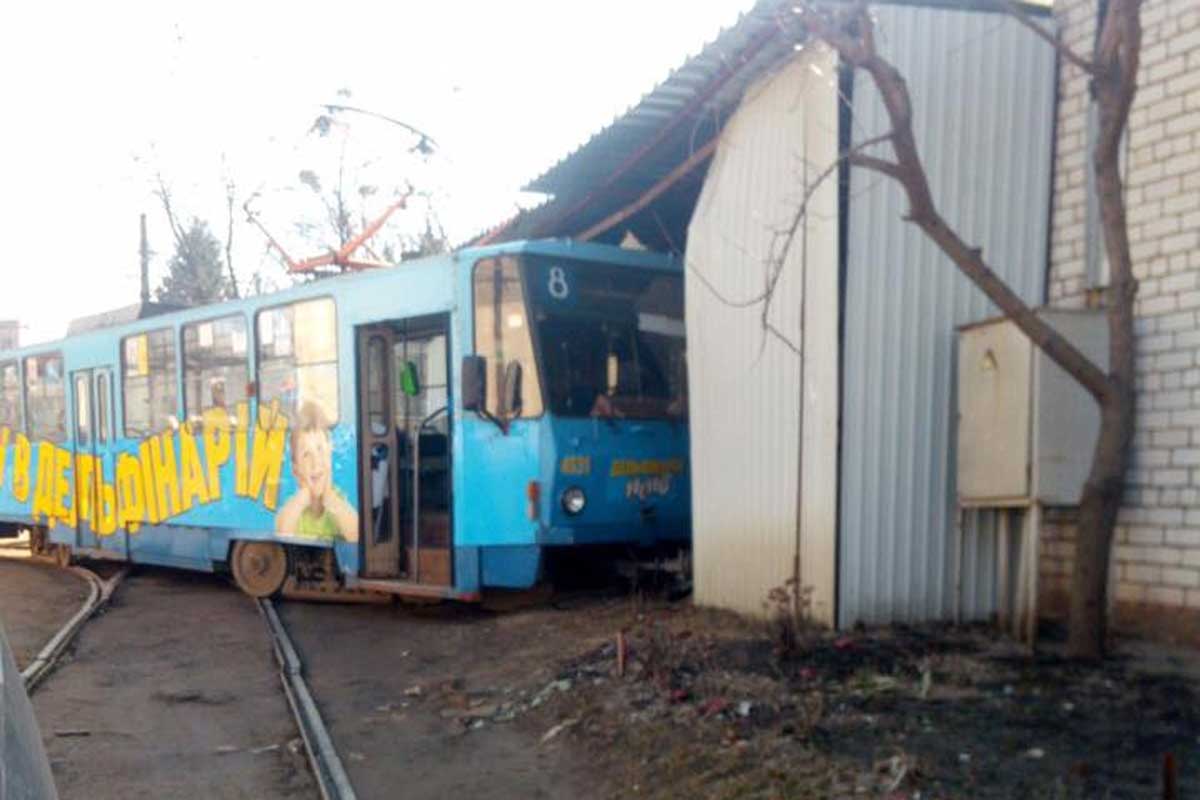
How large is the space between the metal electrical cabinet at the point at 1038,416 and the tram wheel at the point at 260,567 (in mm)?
7733

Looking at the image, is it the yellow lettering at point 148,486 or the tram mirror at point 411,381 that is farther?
the yellow lettering at point 148,486

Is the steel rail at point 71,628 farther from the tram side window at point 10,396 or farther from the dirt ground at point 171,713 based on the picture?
the tram side window at point 10,396

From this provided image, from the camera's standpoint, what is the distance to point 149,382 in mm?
13875

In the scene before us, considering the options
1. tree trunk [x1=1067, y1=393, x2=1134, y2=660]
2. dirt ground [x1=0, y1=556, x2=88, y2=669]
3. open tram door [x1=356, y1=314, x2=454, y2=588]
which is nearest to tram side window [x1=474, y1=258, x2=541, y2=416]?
open tram door [x1=356, y1=314, x2=454, y2=588]

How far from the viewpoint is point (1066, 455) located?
6.89 m

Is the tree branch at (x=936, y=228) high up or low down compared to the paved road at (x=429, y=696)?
up

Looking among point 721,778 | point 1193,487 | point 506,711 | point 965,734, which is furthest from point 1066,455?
point 506,711

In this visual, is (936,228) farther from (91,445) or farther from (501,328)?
(91,445)

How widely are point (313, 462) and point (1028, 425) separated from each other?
271 inches

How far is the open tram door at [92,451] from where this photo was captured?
14828 millimetres

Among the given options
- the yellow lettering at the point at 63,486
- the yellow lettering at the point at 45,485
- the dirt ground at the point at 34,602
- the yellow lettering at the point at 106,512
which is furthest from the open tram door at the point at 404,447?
the yellow lettering at the point at 45,485

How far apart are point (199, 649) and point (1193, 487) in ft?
25.9

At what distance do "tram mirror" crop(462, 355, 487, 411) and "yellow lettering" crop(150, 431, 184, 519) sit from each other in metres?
5.41

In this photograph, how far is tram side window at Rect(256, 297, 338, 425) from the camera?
11062 millimetres
